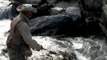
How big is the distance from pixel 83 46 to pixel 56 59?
2.21 m

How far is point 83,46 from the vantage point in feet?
35.2

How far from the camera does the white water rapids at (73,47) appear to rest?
30.5 feet

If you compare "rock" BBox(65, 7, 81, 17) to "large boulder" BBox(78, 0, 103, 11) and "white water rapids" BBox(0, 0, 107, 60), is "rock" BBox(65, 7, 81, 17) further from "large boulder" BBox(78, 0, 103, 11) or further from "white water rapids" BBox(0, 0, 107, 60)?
"white water rapids" BBox(0, 0, 107, 60)

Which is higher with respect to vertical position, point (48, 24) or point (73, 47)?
Result: point (48, 24)

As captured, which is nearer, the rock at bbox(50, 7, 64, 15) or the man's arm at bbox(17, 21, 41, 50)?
the man's arm at bbox(17, 21, 41, 50)

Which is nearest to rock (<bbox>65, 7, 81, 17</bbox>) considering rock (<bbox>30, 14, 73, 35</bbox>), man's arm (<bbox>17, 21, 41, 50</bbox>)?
rock (<bbox>30, 14, 73, 35</bbox>)

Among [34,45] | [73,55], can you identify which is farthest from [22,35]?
[73,55]

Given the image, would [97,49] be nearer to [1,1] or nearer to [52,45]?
[52,45]

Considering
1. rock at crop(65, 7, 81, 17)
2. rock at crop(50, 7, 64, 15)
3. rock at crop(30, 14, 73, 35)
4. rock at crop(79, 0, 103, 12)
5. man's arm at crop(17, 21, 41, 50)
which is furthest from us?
rock at crop(50, 7, 64, 15)

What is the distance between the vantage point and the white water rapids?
930 centimetres

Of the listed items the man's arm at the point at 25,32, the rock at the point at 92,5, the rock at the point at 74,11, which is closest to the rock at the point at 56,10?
the rock at the point at 74,11

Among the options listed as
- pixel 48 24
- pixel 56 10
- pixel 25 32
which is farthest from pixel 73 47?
pixel 25 32

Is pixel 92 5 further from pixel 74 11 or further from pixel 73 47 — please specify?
pixel 73 47

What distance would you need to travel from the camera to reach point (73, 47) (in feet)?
34.7
